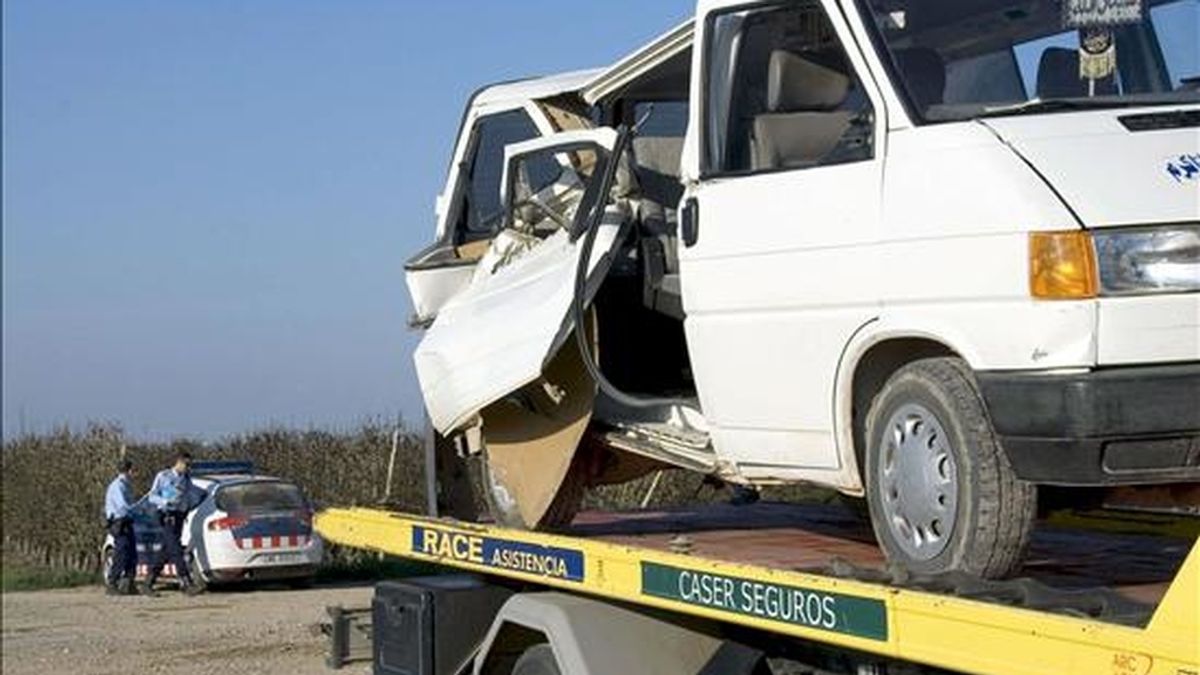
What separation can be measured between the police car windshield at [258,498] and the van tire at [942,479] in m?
17.5

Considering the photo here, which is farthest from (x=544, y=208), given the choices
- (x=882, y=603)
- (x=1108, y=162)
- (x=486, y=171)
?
(x=882, y=603)

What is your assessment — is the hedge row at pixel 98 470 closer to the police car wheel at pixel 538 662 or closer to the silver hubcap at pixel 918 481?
the police car wheel at pixel 538 662

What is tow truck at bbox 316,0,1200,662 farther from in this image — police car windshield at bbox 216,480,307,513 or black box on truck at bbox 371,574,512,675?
police car windshield at bbox 216,480,307,513

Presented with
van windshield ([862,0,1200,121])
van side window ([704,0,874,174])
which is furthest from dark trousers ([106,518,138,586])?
van windshield ([862,0,1200,121])

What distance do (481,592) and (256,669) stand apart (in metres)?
8.52

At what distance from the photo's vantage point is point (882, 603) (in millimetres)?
5109

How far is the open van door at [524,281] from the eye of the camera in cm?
746

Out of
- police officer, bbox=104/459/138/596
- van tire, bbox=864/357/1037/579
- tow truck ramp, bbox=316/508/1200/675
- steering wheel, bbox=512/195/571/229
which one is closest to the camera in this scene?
tow truck ramp, bbox=316/508/1200/675

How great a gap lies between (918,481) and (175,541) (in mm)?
18776

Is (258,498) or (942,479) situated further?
(258,498)

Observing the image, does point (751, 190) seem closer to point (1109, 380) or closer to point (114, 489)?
point (1109, 380)

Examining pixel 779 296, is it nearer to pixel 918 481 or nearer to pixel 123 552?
pixel 918 481

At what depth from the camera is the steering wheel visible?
7827 millimetres

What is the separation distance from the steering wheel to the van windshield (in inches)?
76.0
